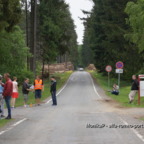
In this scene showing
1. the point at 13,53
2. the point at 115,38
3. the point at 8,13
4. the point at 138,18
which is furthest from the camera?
the point at 115,38

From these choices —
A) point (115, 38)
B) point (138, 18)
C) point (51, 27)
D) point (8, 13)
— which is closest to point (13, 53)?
point (138, 18)

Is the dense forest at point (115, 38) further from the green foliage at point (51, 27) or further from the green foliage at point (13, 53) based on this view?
the green foliage at point (13, 53)

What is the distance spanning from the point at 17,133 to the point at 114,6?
4295cm

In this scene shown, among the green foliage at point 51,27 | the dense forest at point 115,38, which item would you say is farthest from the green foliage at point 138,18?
the green foliage at point 51,27

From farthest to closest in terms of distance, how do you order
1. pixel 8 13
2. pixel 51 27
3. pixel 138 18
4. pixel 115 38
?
pixel 51 27
pixel 115 38
pixel 138 18
pixel 8 13

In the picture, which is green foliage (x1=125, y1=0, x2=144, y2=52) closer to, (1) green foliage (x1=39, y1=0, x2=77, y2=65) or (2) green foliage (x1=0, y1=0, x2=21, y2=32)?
(2) green foliage (x1=0, y1=0, x2=21, y2=32)

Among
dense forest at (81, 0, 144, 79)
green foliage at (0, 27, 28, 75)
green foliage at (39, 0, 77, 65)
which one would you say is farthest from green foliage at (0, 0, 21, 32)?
green foliage at (39, 0, 77, 65)

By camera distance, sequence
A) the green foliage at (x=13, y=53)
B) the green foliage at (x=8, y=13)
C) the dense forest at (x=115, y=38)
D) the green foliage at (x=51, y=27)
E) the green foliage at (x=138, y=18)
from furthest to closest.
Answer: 1. the green foliage at (x=51, y=27)
2. the dense forest at (x=115, y=38)
3. the green foliage at (x=13, y=53)
4. the green foliage at (x=138, y=18)
5. the green foliage at (x=8, y=13)

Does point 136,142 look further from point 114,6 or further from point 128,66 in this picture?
point 114,6

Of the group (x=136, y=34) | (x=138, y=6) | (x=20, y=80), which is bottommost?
(x=20, y=80)

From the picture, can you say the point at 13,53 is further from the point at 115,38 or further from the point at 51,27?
the point at 115,38

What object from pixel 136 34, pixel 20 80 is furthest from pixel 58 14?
pixel 136 34

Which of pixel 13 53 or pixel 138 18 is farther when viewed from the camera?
pixel 13 53

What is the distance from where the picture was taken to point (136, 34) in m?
30.5
